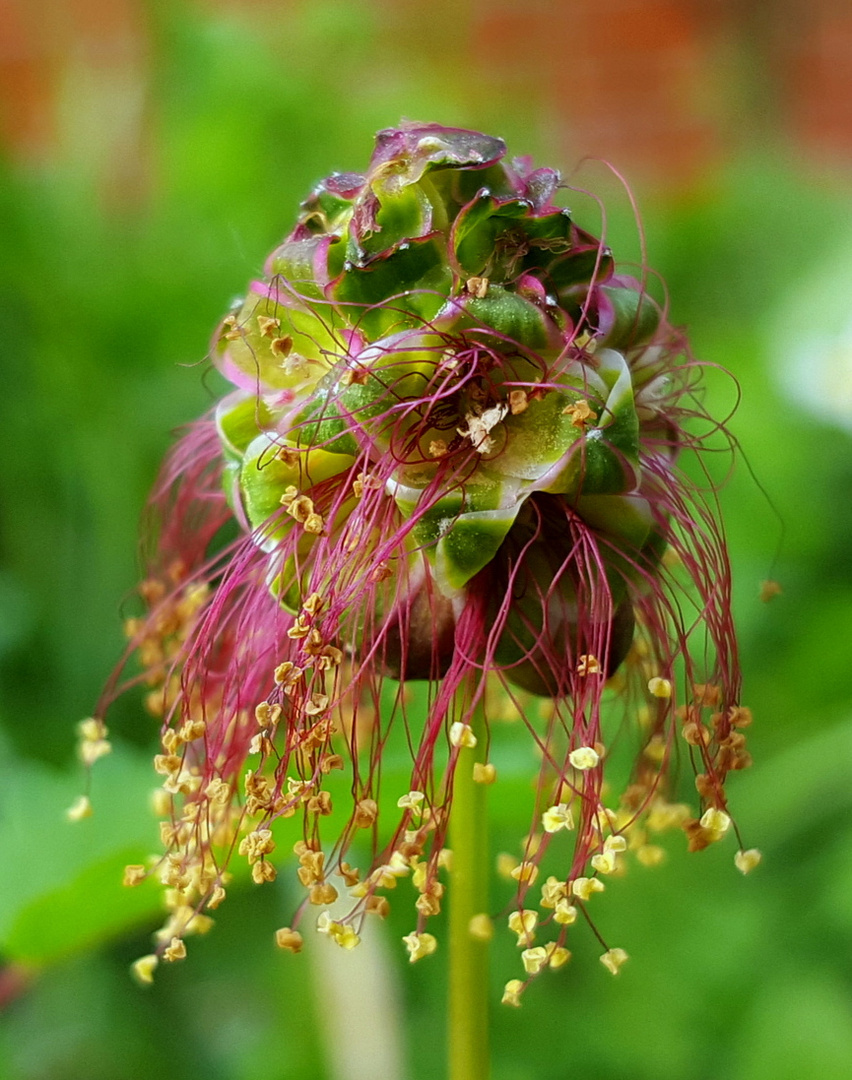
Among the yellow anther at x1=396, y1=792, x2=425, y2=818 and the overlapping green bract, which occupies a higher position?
the overlapping green bract

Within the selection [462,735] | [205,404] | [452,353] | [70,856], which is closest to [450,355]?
[452,353]

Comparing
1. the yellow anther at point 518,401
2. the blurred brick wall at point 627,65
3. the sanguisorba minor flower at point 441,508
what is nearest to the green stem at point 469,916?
the sanguisorba minor flower at point 441,508

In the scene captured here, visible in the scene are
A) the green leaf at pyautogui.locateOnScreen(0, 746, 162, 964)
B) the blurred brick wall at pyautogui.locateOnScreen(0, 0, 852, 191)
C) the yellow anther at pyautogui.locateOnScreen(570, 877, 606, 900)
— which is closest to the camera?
the yellow anther at pyautogui.locateOnScreen(570, 877, 606, 900)

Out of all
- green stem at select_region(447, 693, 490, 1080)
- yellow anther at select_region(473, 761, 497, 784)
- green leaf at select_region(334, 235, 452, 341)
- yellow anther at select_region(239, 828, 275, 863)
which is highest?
green leaf at select_region(334, 235, 452, 341)

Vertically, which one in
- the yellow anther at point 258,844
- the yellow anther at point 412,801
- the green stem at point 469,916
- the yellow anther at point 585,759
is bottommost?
the green stem at point 469,916

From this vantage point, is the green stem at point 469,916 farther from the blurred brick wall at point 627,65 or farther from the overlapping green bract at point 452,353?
the blurred brick wall at point 627,65

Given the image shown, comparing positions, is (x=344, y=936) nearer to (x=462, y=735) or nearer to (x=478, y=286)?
(x=462, y=735)


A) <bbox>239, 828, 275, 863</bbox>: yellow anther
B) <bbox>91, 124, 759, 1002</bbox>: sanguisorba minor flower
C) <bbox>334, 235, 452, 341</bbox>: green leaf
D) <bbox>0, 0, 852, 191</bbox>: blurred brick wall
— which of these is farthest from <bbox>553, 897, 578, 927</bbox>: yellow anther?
<bbox>0, 0, 852, 191</bbox>: blurred brick wall

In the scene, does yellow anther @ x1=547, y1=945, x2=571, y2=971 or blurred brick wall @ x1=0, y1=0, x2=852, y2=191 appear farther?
blurred brick wall @ x1=0, y1=0, x2=852, y2=191

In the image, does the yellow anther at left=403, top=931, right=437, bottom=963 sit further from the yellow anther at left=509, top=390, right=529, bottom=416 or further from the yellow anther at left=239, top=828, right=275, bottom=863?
Answer: the yellow anther at left=509, top=390, right=529, bottom=416
